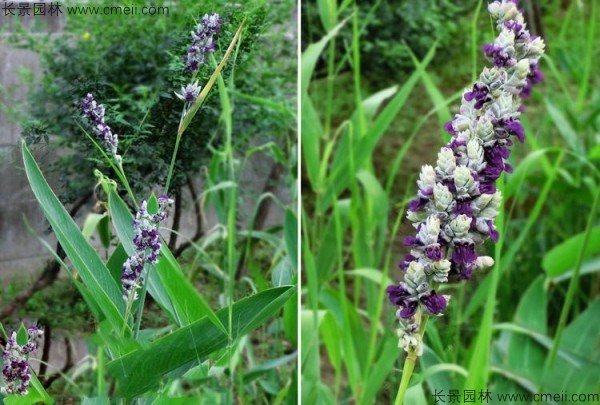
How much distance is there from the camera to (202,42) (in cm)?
54

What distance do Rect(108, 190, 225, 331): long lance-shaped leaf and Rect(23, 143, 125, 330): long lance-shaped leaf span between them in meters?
0.02

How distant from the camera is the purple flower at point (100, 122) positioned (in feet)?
1.77

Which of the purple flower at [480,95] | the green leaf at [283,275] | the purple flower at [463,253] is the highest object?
the purple flower at [480,95]

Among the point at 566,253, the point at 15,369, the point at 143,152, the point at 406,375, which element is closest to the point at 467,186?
the point at 406,375

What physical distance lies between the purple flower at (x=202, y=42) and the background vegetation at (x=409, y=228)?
0.61ft

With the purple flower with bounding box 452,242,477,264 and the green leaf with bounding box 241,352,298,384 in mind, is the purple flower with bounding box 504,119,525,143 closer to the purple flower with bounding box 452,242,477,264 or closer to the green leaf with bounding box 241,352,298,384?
the purple flower with bounding box 452,242,477,264

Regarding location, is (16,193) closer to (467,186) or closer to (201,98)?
(201,98)

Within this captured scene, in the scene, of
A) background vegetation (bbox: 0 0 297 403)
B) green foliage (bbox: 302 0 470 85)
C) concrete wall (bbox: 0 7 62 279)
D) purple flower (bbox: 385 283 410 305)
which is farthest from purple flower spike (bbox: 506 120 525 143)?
green foliage (bbox: 302 0 470 85)

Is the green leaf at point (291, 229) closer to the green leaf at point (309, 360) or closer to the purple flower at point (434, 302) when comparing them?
the green leaf at point (309, 360)

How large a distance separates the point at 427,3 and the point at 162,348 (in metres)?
1.09

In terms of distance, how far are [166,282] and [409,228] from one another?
0.19 meters

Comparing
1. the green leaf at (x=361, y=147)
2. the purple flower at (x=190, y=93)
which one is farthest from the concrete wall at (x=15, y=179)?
the green leaf at (x=361, y=147)

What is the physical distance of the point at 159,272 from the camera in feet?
1.76

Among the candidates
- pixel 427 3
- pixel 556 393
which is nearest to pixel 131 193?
pixel 556 393
